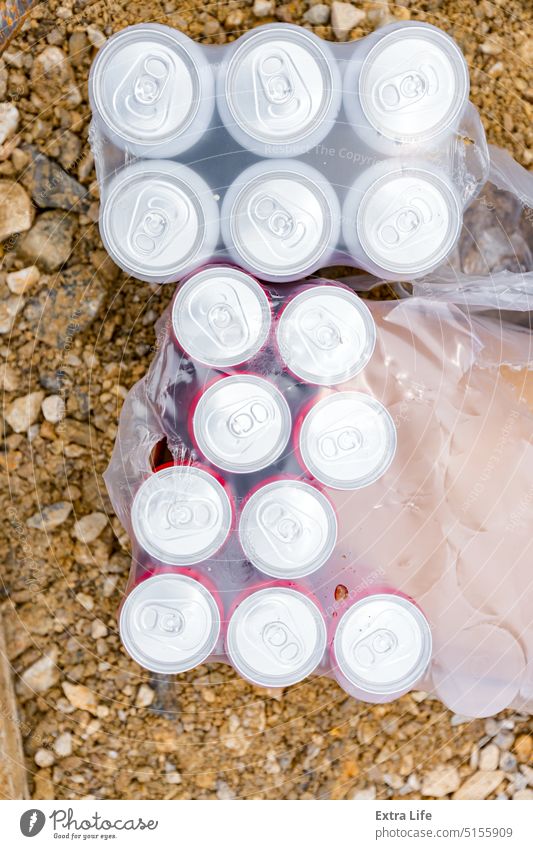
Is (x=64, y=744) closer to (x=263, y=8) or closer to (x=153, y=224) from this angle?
(x=153, y=224)

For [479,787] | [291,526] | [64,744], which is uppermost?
[291,526]

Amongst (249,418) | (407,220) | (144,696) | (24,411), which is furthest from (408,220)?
(144,696)

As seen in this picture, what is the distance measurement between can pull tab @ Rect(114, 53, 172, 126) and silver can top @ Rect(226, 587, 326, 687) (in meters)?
0.46

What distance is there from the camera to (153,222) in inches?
28.2

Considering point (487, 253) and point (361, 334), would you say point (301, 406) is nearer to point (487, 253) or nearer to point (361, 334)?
point (361, 334)

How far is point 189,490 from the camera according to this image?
2.41ft

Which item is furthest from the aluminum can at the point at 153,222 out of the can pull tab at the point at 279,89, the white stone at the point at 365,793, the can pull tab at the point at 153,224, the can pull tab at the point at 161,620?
the white stone at the point at 365,793

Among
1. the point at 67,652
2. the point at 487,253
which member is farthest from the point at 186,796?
the point at 487,253

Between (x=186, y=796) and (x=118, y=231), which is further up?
(x=118, y=231)

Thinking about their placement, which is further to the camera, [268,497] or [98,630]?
[98,630]

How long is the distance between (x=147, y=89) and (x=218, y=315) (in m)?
0.22

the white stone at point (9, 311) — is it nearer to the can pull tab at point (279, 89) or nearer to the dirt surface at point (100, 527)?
the dirt surface at point (100, 527)

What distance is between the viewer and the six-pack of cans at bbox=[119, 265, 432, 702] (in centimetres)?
72

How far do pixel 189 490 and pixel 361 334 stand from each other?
0.72ft
